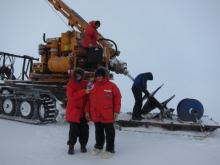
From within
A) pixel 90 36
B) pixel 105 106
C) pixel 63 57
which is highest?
pixel 90 36

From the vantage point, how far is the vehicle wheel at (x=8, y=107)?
820 cm

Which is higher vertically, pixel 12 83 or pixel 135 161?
pixel 12 83

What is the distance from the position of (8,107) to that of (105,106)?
18.5ft

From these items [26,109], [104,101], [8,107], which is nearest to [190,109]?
[104,101]

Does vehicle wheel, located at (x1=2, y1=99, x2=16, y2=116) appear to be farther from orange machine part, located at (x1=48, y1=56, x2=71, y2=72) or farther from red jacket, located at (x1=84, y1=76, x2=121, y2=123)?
red jacket, located at (x1=84, y1=76, x2=121, y2=123)

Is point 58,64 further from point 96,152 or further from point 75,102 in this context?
point 96,152

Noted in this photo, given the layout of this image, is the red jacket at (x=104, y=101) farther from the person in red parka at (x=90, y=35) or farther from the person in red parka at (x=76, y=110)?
the person in red parka at (x=90, y=35)

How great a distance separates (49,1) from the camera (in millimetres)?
9828

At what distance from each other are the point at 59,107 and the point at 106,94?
3726mm

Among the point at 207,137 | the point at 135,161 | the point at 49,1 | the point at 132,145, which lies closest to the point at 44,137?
the point at 132,145

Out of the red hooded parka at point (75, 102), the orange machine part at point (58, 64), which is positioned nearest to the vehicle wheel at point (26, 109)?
the orange machine part at point (58, 64)

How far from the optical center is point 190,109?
21.7 ft

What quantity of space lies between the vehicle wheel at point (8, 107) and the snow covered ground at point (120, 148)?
5.70 ft

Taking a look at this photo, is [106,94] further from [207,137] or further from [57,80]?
[57,80]
